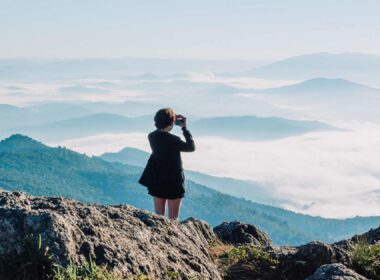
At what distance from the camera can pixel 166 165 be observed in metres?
13.3

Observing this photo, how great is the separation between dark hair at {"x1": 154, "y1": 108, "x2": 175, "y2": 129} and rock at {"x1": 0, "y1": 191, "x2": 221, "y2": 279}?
341cm

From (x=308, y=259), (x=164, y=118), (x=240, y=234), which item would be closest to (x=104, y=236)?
(x=308, y=259)

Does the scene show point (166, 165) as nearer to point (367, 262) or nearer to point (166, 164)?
point (166, 164)

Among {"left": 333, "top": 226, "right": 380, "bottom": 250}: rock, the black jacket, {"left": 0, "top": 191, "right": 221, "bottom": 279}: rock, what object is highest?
the black jacket

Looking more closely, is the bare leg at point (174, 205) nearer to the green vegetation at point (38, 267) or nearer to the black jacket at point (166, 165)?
the black jacket at point (166, 165)

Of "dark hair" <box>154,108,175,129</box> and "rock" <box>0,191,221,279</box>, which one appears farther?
"dark hair" <box>154,108,175,129</box>

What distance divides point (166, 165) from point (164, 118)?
40.4 inches

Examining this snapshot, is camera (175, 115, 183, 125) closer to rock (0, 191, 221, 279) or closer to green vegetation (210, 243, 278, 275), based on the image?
green vegetation (210, 243, 278, 275)

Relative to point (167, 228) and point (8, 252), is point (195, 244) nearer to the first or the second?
point (167, 228)

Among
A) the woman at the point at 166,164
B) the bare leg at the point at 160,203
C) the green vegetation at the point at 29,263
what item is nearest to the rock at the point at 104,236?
the green vegetation at the point at 29,263

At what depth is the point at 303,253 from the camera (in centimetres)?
956

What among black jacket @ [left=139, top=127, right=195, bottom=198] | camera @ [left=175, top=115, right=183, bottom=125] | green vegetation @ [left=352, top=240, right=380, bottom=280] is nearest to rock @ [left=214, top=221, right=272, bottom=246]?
black jacket @ [left=139, top=127, right=195, bottom=198]

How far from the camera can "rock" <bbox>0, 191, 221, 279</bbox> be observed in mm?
7148

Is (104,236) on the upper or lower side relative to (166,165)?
lower
